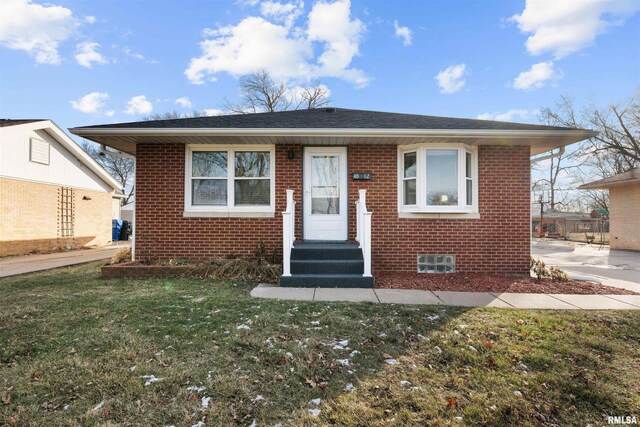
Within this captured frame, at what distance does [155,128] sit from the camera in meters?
6.56

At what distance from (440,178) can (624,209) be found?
13.5 meters

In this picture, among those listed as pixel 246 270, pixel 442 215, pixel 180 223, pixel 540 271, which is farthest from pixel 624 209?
pixel 180 223

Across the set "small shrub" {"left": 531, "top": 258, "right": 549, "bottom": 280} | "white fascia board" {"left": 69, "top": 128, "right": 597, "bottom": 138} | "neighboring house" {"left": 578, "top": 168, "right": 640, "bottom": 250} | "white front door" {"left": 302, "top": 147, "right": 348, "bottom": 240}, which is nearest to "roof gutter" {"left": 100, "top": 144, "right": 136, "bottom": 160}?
"white fascia board" {"left": 69, "top": 128, "right": 597, "bottom": 138}

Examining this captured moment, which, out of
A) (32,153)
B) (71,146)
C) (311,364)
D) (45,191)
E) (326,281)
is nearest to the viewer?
(311,364)

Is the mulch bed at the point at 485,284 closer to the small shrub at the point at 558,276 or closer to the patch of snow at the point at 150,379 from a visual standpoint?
the small shrub at the point at 558,276

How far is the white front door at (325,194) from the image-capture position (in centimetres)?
732

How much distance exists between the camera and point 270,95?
27.9 meters

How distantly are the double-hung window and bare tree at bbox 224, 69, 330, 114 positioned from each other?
22.2 metres

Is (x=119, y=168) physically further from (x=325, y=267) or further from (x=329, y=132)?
(x=325, y=267)

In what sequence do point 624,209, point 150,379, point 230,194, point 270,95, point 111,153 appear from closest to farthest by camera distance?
point 150,379, point 230,194, point 111,153, point 624,209, point 270,95

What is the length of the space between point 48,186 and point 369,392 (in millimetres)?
16073

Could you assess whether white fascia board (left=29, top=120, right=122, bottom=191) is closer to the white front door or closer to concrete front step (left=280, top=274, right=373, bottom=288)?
the white front door

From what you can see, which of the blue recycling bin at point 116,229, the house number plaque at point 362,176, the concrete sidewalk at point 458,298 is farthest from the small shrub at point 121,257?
the blue recycling bin at point 116,229

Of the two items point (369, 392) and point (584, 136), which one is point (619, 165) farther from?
point (369, 392)
